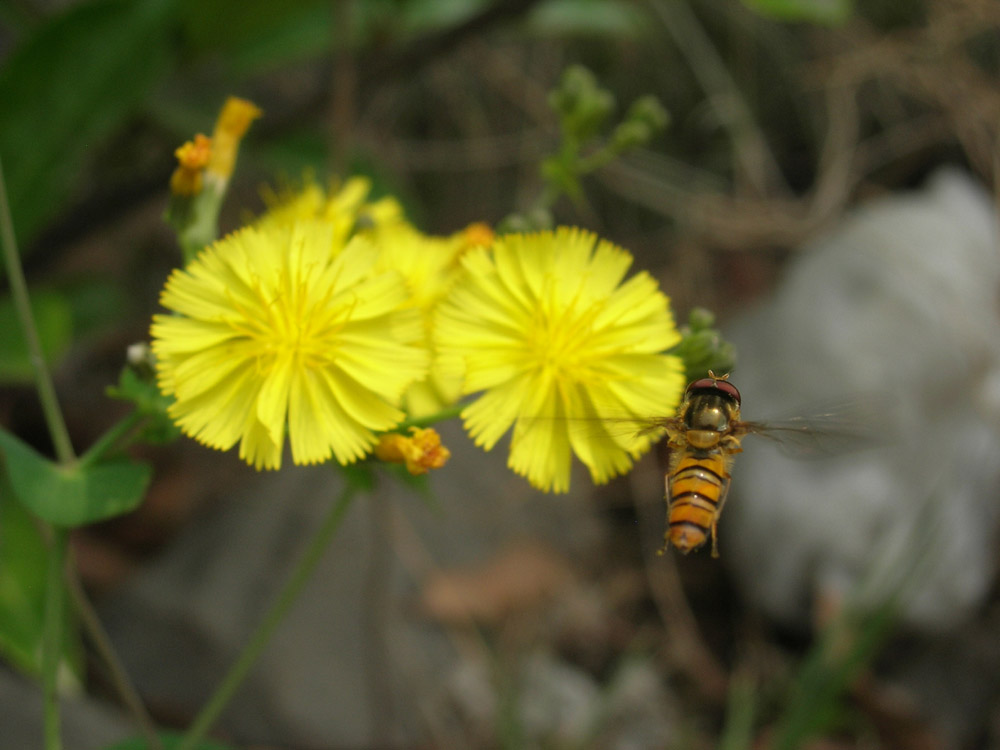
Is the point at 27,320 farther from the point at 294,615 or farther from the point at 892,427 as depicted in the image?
the point at 892,427

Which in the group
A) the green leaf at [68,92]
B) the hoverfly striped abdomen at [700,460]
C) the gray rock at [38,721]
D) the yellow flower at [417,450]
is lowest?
the gray rock at [38,721]

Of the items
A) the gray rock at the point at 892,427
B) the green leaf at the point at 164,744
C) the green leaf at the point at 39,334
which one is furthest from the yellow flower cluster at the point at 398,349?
the gray rock at the point at 892,427

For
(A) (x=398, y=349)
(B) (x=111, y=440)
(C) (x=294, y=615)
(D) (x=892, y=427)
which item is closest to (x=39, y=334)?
(B) (x=111, y=440)

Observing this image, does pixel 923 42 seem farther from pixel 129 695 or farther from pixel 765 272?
pixel 129 695

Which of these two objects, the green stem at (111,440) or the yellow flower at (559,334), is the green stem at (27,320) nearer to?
the green stem at (111,440)

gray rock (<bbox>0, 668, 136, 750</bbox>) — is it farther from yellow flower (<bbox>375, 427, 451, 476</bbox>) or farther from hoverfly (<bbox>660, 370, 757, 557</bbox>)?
hoverfly (<bbox>660, 370, 757, 557</bbox>)

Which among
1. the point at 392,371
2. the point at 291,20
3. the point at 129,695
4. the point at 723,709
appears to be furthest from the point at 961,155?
the point at 129,695

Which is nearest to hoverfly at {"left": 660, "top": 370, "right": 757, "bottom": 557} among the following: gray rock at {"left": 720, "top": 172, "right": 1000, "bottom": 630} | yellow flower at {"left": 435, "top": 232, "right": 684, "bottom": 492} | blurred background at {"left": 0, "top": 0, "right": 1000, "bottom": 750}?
yellow flower at {"left": 435, "top": 232, "right": 684, "bottom": 492}
